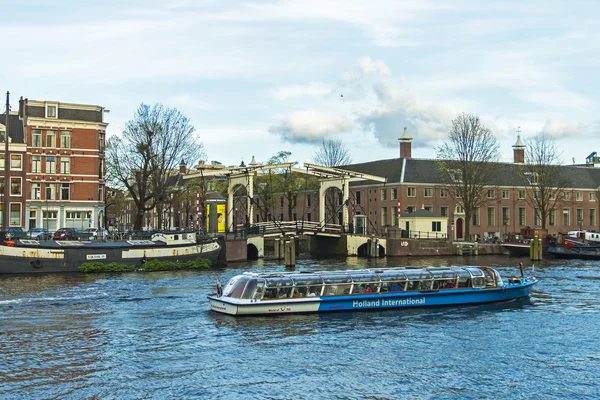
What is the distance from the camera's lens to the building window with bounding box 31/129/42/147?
72188 millimetres

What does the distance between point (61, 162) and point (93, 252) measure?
2491 centimetres

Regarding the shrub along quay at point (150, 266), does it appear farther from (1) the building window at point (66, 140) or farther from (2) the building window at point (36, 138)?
(2) the building window at point (36, 138)

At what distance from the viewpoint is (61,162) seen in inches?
2896

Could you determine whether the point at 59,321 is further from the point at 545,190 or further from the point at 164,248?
the point at 545,190

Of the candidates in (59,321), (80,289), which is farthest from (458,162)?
(59,321)

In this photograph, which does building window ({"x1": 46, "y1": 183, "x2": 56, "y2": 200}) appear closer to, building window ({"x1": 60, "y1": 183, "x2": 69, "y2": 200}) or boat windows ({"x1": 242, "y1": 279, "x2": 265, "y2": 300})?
building window ({"x1": 60, "y1": 183, "x2": 69, "y2": 200})

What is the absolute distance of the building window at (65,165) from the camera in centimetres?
7362

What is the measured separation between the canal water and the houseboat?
10347mm

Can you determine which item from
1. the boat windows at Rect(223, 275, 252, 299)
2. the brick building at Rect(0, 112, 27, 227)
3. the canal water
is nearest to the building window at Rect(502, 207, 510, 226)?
the brick building at Rect(0, 112, 27, 227)

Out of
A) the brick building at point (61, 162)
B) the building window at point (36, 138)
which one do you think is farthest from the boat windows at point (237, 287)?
the building window at point (36, 138)

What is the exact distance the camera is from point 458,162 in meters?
84.7

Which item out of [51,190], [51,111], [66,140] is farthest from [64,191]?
[51,111]

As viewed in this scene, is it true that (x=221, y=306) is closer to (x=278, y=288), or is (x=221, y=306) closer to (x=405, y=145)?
(x=278, y=288)

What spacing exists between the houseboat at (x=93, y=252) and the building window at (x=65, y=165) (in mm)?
19438
